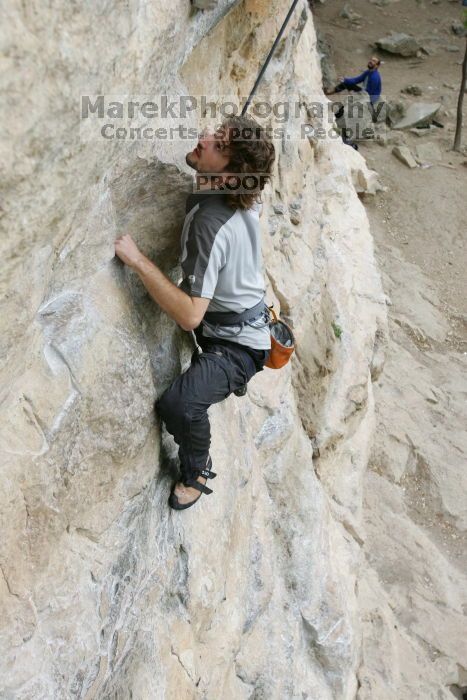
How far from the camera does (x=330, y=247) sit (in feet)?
23.4

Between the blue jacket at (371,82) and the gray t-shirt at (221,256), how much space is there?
13.2 m

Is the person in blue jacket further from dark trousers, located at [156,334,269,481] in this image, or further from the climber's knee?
the climber's knee

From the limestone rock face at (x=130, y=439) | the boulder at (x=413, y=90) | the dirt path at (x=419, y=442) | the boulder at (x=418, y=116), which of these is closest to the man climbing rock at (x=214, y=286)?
the limestone rock face at (x=130, y=439)

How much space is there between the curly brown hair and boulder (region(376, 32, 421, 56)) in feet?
61.9

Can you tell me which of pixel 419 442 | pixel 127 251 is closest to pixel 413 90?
pixel 419 442

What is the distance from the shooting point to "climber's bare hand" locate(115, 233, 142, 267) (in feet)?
9.37

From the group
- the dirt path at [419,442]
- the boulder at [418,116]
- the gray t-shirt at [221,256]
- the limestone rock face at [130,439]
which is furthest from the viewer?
the boulder at [418,116]

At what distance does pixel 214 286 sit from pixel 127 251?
0.44 meters

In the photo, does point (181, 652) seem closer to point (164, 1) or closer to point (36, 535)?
point (36, 535)

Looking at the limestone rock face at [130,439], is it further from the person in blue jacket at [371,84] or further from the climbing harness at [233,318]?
the person in blue jacket at [371,84]

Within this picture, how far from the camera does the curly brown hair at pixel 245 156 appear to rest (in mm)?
2875

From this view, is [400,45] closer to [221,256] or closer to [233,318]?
[233,318]

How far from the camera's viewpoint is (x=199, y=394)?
3.19 m

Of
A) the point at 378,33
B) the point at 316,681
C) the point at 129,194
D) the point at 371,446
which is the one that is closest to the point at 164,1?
the point at 129,194
